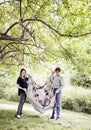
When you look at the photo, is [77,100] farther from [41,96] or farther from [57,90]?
[57,90]

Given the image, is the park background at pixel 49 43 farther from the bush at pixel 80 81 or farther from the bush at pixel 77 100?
the bush at pixel 80 81

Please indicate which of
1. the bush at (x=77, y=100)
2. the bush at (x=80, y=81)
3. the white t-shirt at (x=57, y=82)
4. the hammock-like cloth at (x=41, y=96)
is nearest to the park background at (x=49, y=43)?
the bush at (x=77, y=100)

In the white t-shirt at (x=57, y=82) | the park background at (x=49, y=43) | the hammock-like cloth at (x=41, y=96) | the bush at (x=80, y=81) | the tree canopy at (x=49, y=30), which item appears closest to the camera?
the tree canopy at (x=49, y=30)

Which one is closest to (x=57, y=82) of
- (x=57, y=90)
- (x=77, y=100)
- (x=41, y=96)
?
(x=57, y=90)

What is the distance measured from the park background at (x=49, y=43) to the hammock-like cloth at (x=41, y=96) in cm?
45

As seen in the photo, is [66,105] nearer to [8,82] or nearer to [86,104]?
[86,104]

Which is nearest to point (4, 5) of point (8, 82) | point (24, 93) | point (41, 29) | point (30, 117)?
point (41, 29)

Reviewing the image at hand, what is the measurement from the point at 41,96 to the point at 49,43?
2463 millimetres

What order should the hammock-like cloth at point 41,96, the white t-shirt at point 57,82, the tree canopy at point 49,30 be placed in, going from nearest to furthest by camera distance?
the tree canopy at point 49,30 < the white t-shirt at point 57,82 < the hammock-like cloth at point 41,96

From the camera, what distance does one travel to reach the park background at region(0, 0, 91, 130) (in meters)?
9.30

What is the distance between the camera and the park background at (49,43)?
9.30m

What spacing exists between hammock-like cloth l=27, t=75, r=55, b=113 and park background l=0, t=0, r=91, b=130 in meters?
0.45

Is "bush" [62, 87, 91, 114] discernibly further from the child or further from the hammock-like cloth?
the child

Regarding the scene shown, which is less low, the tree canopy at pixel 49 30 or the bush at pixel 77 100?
the tree canopy at pixel 49 30
